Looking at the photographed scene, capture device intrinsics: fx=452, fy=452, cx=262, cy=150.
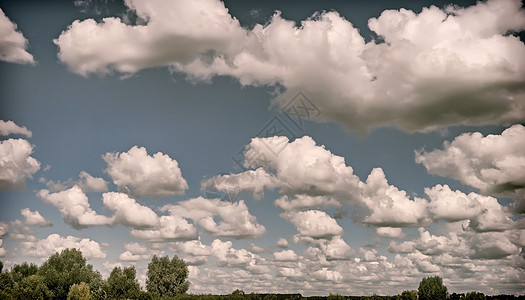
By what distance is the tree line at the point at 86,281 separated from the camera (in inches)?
5379

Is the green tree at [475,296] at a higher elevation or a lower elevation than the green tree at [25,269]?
lower

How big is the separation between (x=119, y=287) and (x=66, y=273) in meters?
17.4

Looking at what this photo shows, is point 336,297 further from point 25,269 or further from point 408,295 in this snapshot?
point 25,269

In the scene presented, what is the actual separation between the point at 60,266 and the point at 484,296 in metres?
152

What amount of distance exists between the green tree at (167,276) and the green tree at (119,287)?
1874cm

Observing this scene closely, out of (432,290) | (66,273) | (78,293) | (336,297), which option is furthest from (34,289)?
(432,290)

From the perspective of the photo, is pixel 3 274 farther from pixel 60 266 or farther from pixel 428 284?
pixel 428 284

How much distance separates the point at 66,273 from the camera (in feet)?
476

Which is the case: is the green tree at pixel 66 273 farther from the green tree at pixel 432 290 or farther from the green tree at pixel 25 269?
the green tree at pixel 432 290

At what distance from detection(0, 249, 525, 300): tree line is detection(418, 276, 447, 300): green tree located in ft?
65.2

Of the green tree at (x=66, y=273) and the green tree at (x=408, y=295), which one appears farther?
the green tree at (x=408, y=295)

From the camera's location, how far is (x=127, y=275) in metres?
154

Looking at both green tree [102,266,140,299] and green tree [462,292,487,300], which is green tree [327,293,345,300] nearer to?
green tree [462,292,487,300]

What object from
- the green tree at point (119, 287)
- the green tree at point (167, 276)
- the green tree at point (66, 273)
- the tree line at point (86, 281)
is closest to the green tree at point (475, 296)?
the tree line at point (86, 281)
